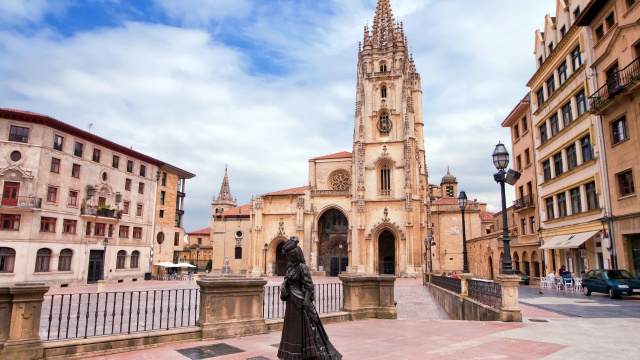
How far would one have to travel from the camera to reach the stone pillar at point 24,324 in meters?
5.87

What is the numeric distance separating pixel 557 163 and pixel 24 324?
28068 mm

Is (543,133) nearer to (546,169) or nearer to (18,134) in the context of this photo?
(546,169)

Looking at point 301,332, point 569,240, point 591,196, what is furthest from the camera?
point 569,240

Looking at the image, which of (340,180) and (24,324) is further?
(340,180)

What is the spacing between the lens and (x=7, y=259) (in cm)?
2823

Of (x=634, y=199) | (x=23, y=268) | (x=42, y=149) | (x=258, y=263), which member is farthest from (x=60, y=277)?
(x=634, y=199)

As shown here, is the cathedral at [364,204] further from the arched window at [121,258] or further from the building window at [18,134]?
the building window at [18,134]

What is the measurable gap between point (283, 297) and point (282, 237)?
4505 centimetres

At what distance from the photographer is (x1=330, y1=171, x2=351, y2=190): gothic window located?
53719 mm

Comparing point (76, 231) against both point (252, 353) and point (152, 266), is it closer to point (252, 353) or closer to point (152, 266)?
point (152, 266)

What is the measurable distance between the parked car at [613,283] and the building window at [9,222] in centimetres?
3541

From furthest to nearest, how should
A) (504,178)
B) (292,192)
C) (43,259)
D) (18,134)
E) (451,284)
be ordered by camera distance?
(292,192)
(43,259)
(18,134)
(451,284)
(504,178)

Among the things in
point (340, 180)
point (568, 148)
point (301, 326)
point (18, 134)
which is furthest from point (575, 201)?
point (18, 134)

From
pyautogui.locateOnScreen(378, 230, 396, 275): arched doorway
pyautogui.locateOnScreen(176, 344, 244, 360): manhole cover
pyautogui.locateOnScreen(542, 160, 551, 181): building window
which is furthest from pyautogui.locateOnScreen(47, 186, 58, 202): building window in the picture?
pyautogui.locateOnScreen(542, 160, 551, 181): building window
